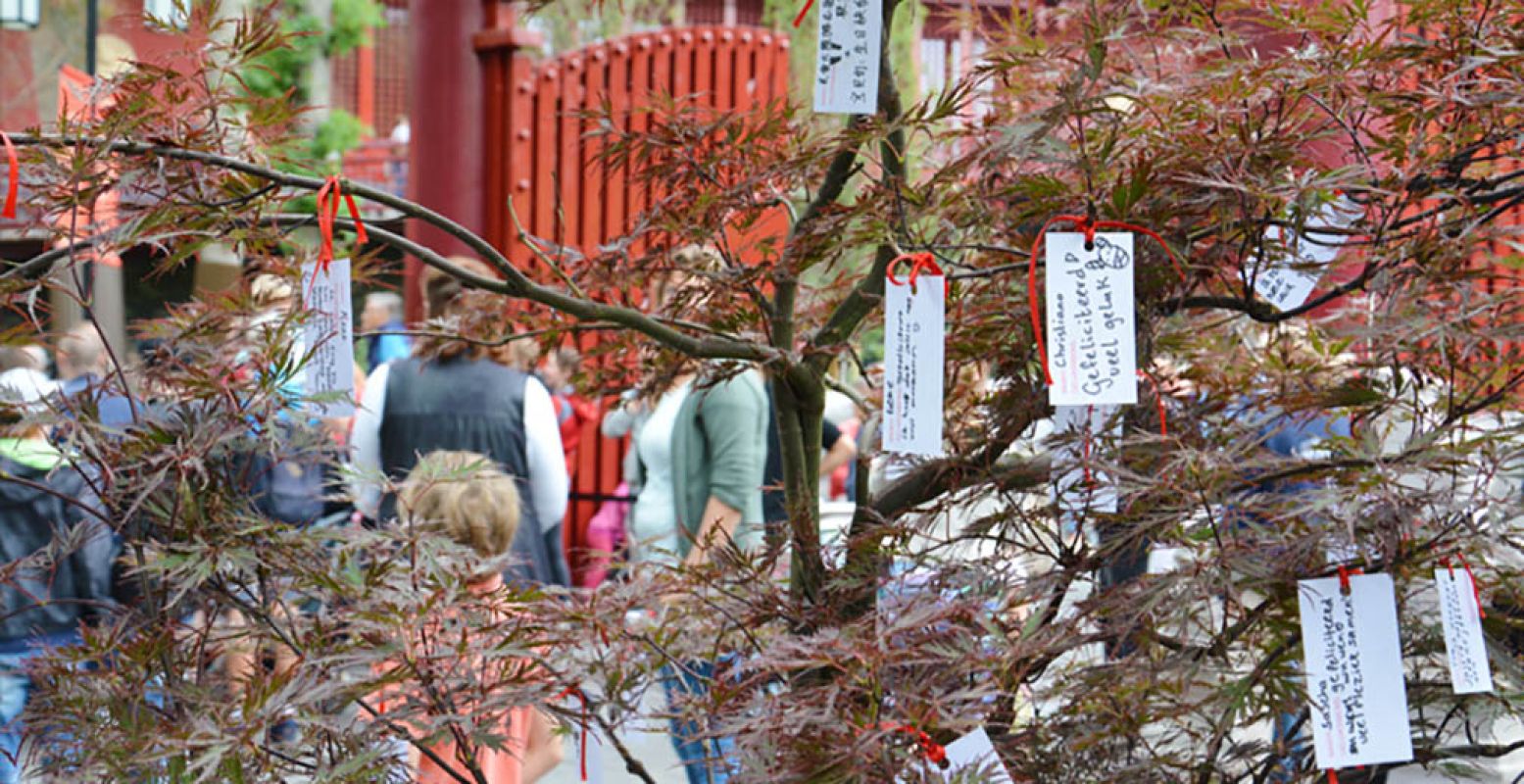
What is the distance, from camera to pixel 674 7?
12.4 meters

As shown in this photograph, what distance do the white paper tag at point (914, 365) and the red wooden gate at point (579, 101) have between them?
511 centimetres

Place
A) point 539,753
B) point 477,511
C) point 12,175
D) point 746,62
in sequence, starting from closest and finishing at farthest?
point 12,175, point 539,753, point 477,511, point 746,62

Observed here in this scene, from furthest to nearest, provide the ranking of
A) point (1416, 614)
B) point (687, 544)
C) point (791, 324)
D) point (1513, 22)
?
1. point (687, 544)
2. point (791, 324)
3. point (1416, 614)
4. point (1513, 22)

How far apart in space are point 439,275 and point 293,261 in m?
1.80

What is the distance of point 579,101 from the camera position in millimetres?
6996

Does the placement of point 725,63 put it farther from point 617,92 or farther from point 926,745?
point 926,745

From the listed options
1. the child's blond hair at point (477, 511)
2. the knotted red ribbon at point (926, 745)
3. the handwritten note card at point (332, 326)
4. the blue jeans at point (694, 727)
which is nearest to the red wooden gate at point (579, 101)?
the child's blond hair at point (477, 511)

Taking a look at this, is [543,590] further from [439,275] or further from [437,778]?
[439,275]

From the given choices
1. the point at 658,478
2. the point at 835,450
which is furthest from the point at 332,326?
the point at 835,450

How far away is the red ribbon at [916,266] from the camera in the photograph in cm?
185

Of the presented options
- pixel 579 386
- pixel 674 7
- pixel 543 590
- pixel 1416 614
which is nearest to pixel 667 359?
pixel 579 386

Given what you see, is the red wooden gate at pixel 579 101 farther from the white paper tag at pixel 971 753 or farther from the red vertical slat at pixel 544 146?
the white paper tag at pixel 971 753

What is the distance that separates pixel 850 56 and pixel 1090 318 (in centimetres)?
44

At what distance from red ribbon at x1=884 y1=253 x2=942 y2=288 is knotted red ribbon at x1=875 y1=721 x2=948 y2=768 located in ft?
1.69
